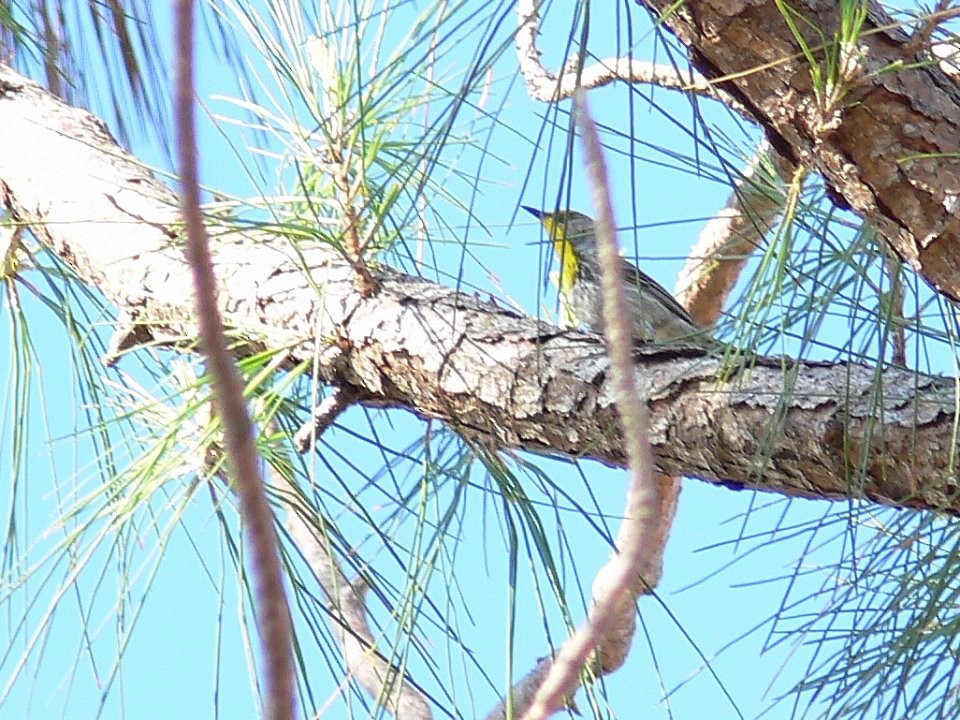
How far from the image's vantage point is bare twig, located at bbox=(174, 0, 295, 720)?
0.88 ft

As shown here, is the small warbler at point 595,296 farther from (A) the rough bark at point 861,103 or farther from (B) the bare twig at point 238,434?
(B) the bare twig at point 238,434

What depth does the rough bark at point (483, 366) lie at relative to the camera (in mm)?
995

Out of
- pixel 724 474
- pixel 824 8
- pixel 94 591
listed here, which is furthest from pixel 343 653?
pixel 824 8

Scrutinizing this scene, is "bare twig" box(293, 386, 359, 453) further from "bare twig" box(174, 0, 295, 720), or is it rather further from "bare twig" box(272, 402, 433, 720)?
"bare twig" box(174, 0, 295, 720)

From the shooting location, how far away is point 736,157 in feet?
4.18

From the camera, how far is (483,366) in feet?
3.73

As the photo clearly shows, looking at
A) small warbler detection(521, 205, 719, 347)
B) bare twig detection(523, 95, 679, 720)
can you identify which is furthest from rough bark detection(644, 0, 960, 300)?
small warbler detection(521, 205, 719, 347)

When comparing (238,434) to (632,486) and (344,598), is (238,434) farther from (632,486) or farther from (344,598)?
(344,598)

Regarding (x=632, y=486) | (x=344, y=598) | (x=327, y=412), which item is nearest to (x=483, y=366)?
(x=327, y=412)

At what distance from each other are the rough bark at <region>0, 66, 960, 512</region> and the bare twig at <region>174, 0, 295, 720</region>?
2.42 feet

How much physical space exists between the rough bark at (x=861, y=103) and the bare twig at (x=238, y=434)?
2.19 ft

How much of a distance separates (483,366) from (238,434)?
2.82ft

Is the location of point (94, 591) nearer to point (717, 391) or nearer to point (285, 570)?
point (285, 570)

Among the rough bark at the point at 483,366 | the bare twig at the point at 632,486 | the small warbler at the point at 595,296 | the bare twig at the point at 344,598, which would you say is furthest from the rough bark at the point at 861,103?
the small warbler at the point at 595,296
